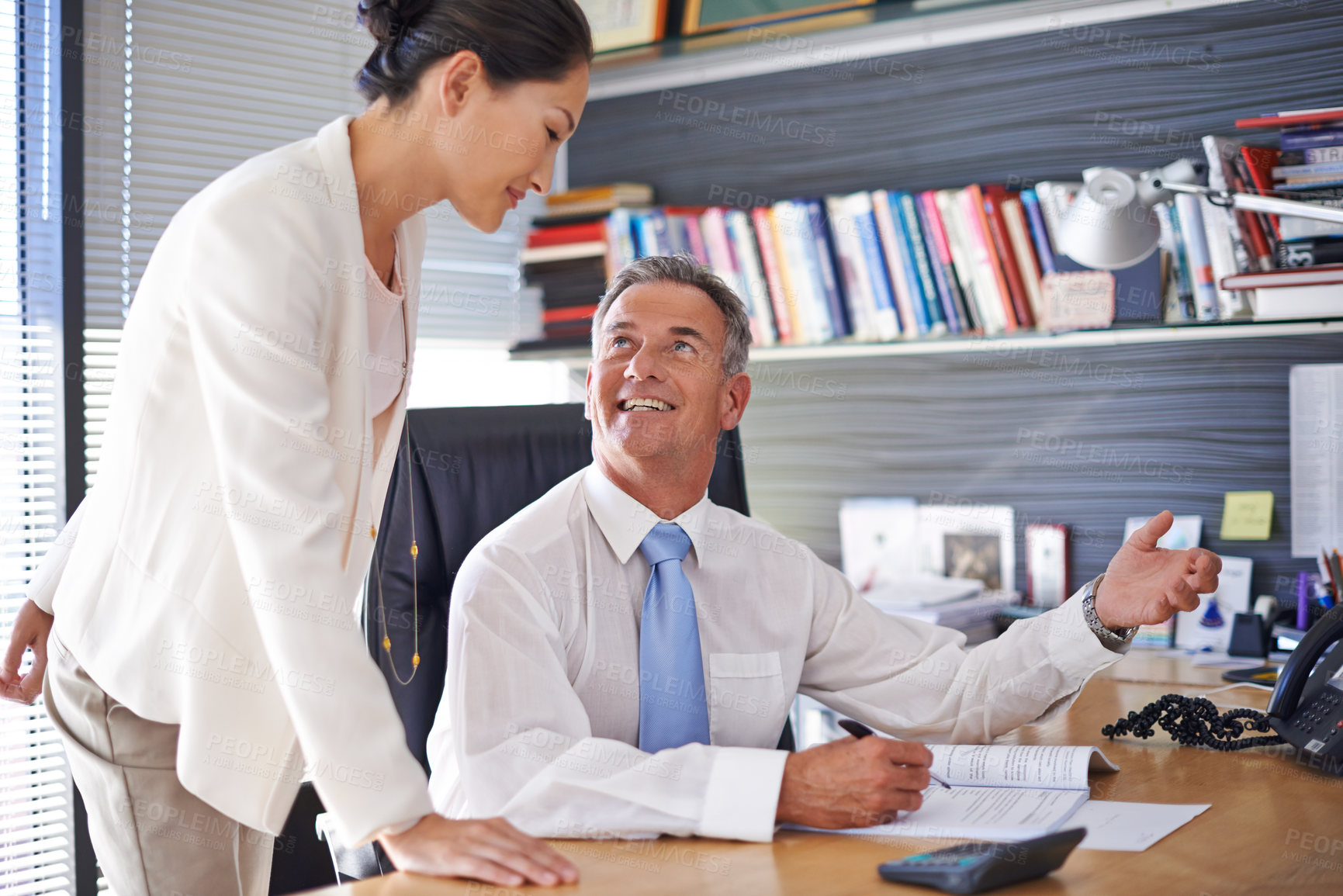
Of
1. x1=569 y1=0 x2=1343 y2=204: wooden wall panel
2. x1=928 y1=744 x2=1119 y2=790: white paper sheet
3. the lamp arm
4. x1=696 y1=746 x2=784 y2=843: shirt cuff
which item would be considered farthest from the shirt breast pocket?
x1=569 y1=0 x2=1343 y2=204: wooden wall panel

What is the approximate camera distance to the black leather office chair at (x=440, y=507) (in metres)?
1.61

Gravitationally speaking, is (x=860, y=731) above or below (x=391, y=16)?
below

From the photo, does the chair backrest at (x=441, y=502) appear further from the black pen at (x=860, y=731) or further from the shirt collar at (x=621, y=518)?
the black pen at (x=860, y=731)

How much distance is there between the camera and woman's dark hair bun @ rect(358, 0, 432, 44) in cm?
128

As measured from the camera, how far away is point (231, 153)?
273cm

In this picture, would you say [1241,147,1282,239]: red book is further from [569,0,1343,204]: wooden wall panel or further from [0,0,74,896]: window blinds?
[0,0,74,896]: window blinds

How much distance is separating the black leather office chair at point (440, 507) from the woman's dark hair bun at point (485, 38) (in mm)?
550

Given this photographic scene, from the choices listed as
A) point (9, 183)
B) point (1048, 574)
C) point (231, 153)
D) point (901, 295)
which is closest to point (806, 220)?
point (901, 295)

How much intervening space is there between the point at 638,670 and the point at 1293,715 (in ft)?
2.74

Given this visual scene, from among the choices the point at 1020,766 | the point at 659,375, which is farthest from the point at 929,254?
the point at 1020,766

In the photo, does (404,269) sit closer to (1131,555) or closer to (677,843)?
(677,843)

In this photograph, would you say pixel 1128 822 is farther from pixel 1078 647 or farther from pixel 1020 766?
pixel 1078 647

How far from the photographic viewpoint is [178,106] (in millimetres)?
2641

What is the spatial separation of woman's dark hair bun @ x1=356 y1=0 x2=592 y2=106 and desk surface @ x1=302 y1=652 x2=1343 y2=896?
2.62ft
